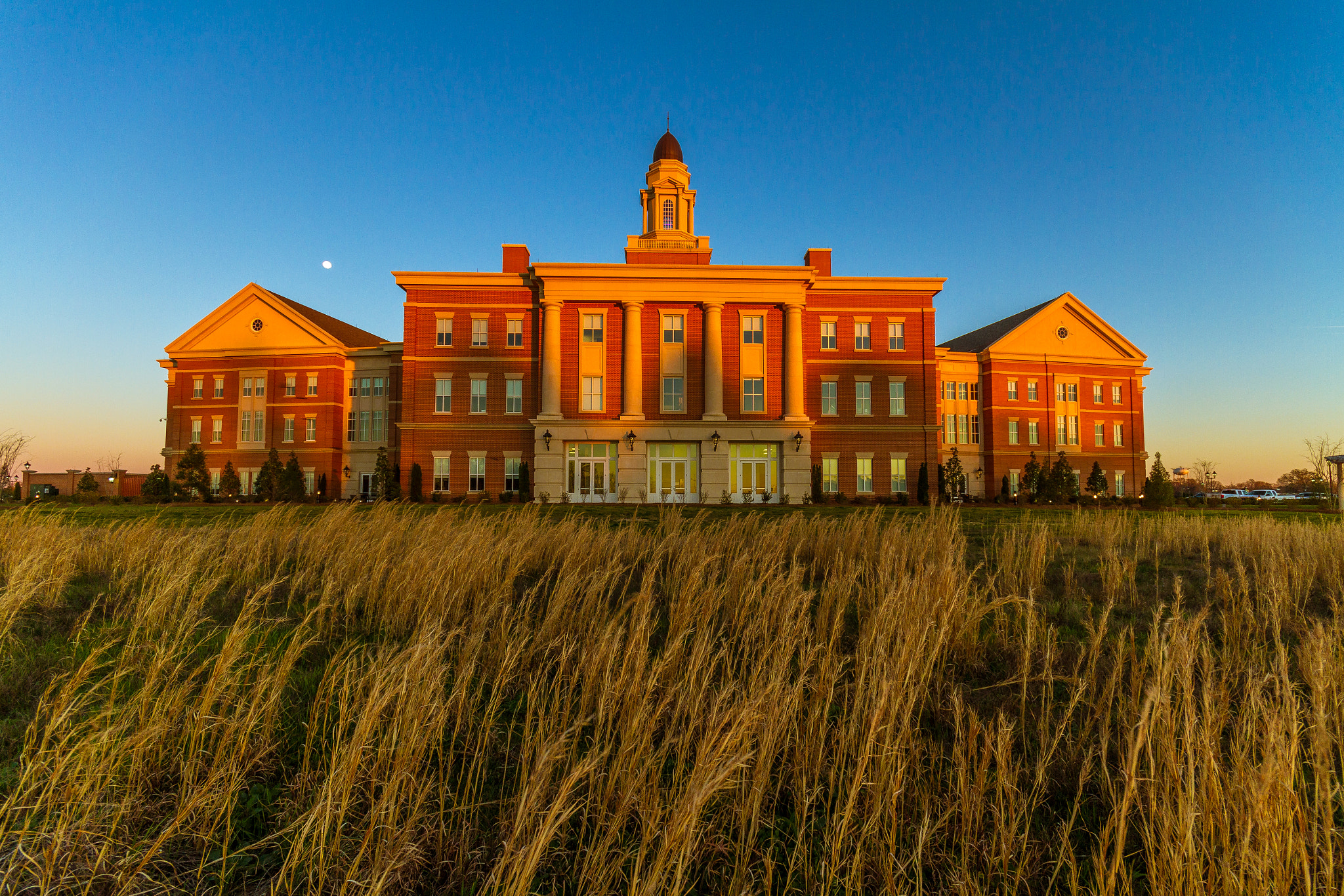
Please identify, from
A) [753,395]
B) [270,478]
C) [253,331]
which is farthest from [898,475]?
[253,331]

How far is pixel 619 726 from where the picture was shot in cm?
319

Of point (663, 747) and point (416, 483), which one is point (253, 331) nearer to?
point (416, 483)

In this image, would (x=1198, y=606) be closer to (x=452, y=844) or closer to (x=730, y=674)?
(x=730, y=674)

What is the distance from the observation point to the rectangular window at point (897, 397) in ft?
116

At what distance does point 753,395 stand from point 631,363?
6.73 m

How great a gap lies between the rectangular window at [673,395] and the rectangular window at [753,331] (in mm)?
4203

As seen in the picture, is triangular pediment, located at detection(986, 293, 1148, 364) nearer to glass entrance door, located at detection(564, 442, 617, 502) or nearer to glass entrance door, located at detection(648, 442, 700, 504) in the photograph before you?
glass entrance door, located at detection(648, 442, 700, 504)

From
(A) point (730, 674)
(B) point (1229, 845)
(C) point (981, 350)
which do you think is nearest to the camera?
(B) point (1229, 845)

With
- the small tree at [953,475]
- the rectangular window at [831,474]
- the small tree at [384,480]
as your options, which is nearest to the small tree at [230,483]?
the small tree at [384,480]

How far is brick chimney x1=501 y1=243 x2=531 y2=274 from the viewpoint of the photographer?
120ft

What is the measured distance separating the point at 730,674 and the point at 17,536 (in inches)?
380

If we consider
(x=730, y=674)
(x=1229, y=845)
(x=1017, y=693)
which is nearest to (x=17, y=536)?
(x=730, y=674)

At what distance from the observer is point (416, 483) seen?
3316 centimetres

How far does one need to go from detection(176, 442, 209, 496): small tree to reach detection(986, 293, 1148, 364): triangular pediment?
168 feet
